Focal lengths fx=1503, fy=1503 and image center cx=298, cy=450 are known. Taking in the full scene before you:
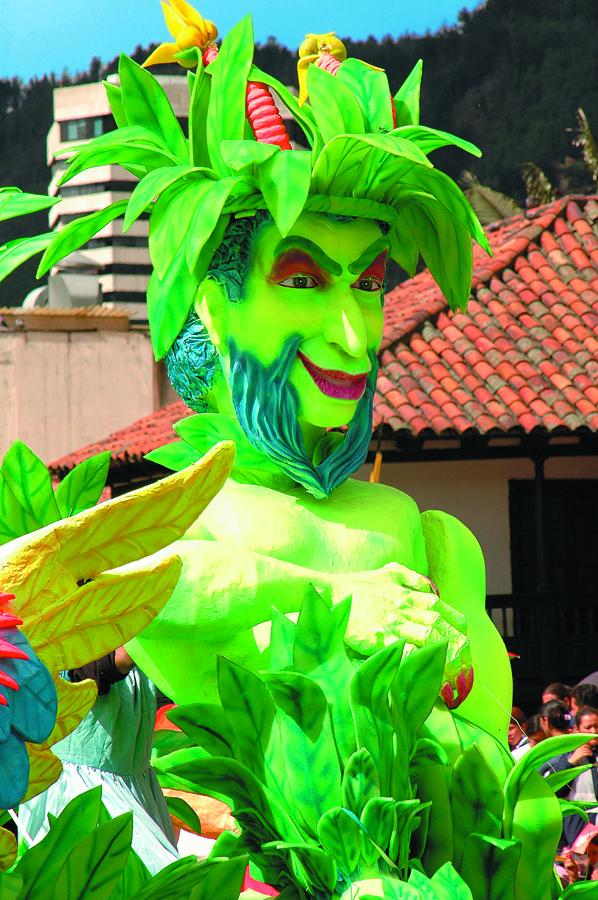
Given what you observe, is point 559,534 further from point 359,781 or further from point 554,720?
point 359,781

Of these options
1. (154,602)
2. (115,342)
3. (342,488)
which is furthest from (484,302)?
(154,602)

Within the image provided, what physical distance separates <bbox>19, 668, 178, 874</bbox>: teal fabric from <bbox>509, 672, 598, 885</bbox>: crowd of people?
1.25 metres

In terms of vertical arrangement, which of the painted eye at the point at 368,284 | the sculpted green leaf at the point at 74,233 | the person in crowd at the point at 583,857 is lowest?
the person in crowd at the point at 583,857

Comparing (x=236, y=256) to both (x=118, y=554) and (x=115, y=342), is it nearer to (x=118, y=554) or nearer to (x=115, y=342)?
(x=118, y=554)

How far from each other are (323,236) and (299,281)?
0.11m

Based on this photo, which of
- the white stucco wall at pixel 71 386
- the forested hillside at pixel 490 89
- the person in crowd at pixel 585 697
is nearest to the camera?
the person in crowd at pixel 585 697

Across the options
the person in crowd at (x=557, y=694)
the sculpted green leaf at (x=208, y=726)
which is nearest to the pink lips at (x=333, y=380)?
the sculpted green leaf at (x=208, y=726)

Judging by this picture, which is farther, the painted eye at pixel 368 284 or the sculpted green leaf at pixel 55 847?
the painted eye at pixel 368 284

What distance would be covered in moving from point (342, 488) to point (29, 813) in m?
1.03

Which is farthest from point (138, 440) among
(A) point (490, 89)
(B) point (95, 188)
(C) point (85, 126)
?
(A) point (490, 89)

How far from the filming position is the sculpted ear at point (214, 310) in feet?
11.3

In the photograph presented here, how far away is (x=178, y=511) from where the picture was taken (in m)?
2.55

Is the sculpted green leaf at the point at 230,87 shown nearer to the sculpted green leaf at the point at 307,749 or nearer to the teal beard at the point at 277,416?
the teal beard at the point at 277,416

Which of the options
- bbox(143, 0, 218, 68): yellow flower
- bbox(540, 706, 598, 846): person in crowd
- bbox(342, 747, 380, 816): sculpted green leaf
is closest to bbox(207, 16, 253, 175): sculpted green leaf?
bbox(143, 0, 218, 68): yellow flower
